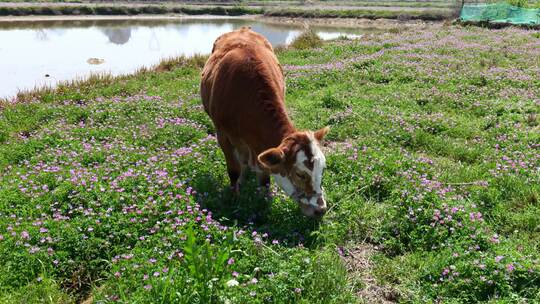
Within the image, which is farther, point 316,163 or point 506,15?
point 506,15

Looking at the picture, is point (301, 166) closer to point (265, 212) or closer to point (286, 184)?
point (286, 184)

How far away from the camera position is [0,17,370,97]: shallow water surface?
19.9 meters

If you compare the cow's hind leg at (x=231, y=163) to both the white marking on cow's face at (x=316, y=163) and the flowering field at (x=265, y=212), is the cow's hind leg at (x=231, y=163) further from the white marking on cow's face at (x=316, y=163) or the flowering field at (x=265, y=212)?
the white marking on cow's face at (x=316, y=163)

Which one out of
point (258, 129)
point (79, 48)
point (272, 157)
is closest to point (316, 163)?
point (272, 157)

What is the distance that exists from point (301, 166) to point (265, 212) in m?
1.09

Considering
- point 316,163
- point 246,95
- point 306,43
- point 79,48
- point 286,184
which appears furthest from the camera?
point 79,48

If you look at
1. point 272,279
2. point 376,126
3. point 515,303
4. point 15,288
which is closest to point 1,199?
point 15,288

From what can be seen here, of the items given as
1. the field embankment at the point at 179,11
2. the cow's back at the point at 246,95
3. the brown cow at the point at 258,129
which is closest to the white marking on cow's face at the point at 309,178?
the brown cow at the point at 258,129

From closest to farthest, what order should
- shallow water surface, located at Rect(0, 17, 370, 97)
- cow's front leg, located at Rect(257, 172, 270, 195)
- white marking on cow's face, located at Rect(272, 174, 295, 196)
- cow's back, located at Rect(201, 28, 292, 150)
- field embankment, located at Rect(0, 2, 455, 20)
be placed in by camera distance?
white marking on cow's face, located at Rect(272, 174, 295, 196)
cow's back, located at Rect(201, 28, 292, 150)
cow's front leg, located at Rect(257, 172, 270, 195)
shallow water surface, located at Rect(0, 17, 370, 97)
field embankment, located at Rect(0, 2, 455, 20)

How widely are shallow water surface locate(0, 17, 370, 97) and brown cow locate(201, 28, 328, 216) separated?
11286mm

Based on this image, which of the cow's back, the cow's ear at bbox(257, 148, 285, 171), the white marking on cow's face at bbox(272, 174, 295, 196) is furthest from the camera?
the cow's back

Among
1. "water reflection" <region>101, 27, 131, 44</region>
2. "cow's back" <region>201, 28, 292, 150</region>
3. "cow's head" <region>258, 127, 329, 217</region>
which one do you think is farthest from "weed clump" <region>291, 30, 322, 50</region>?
"cow's head" <region>258, 127, 329, 217</region>

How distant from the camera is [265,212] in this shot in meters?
6.06

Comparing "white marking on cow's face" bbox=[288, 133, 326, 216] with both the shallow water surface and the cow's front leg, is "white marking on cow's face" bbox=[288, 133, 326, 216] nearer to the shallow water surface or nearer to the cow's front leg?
the cow's front leg
